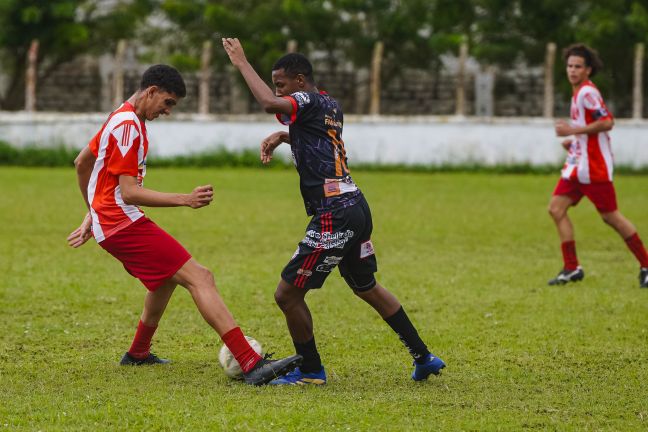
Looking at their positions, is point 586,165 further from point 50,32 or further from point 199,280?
point 50,32

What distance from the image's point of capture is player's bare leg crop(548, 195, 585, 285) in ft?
35.1

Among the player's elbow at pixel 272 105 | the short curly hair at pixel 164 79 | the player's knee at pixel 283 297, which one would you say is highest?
the short curly hair at pixel 164 79

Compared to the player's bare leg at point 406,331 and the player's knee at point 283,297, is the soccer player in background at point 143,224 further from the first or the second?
the player's bare leg at point 406,331

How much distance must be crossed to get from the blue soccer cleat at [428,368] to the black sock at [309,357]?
1.84ft

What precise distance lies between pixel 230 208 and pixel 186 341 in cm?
934

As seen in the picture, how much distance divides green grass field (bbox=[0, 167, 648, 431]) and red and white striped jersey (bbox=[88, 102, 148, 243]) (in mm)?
917

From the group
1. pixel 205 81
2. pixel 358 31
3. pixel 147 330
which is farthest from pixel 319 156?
pixel 358 31

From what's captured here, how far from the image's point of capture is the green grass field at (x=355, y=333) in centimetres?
581

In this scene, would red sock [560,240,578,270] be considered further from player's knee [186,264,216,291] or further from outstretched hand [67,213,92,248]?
outstretched hand [67,213,92,248]

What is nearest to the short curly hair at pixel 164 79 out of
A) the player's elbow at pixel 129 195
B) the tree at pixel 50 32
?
the player's elbow at pixel 129 195

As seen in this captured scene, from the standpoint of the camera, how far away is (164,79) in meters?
6.50

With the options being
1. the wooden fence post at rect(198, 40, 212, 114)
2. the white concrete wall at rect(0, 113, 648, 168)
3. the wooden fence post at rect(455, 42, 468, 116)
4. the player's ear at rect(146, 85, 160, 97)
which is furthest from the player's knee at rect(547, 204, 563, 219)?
the wooden fence post at rect(198, 40, 212, 114)

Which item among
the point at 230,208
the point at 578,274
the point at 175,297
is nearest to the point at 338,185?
the point at 175,297

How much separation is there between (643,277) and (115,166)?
5.87 meters
